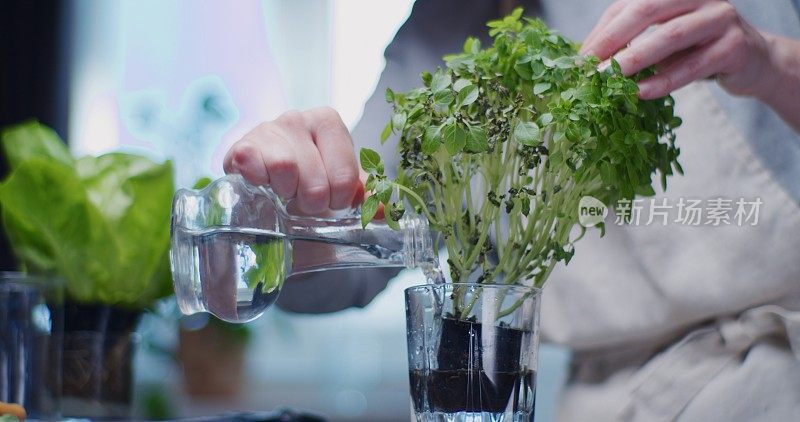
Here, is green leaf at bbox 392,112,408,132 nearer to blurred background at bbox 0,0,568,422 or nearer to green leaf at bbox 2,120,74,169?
green leaf at bbox 2,120,74,169

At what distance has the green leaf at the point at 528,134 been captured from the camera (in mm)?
396

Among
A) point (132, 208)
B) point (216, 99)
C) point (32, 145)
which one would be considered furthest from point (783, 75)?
point (216, 99)

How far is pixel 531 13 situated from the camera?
0.76 metres

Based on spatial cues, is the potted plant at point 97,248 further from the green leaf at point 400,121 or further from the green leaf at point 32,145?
the green leaf at point 400,121

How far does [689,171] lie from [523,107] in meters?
0.29

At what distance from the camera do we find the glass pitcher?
0.44 m

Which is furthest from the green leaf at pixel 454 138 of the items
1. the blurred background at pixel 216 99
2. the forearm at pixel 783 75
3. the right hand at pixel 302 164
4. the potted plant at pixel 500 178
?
the blurred background at pixel 216 99

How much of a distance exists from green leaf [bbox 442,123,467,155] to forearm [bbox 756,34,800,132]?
0.26 meters

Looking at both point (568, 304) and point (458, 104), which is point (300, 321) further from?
point (458, 104)

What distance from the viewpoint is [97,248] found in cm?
86

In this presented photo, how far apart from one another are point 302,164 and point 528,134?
14 cm

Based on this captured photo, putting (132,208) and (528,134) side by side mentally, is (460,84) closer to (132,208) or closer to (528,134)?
(528,134)

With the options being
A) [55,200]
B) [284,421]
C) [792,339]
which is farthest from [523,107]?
[55,200]

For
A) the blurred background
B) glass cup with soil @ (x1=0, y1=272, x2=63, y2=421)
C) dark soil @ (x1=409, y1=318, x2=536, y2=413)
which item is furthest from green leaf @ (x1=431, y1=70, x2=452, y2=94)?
the blurred background
